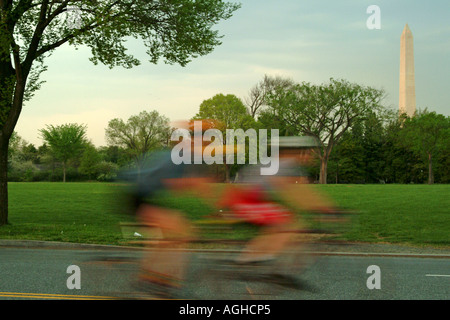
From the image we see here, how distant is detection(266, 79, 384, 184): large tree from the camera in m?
61.7

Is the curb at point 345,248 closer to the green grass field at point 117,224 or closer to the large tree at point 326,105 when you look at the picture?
the green grass field at point 117,224

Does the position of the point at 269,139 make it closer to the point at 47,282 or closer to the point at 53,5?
the point at 47,282

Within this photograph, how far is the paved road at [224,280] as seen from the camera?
18.2ft

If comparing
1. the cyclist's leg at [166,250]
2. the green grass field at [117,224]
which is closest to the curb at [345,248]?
the green grass field at [117,224]

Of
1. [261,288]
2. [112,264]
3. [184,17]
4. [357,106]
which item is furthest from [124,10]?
[357,106]

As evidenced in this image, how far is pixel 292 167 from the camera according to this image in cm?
496

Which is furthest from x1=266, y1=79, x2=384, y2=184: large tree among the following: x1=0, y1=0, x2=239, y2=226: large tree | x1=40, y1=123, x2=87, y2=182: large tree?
x1=0, y1=0, x2=239, y2=226: large tree

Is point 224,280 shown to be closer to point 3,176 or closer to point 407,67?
point 3,176

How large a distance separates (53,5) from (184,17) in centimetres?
458

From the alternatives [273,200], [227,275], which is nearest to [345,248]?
Result: [227,275]

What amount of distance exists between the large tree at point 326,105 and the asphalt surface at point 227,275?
49.0 meters

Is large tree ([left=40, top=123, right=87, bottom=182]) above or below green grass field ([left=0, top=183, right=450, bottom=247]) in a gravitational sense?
above

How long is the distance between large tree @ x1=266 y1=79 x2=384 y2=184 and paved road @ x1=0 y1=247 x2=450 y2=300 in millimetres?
50634

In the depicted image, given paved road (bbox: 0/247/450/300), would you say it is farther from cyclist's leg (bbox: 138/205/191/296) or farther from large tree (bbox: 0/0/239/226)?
large tree (bbox: 0/0/239/226)
